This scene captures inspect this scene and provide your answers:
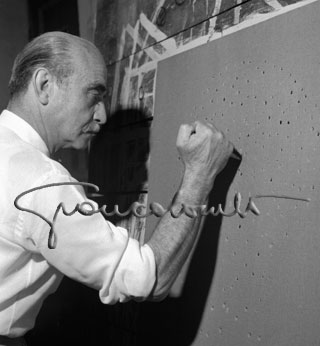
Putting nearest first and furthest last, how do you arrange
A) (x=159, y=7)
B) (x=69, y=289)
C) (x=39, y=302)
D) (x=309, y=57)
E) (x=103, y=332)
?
(x=309, y=57) < (x=39, y=302) < (x=159, y=7) < (x=103, y=332) < (x=69, y=289)

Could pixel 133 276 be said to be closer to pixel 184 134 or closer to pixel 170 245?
pixel 170 245

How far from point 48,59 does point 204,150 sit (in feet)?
1.34

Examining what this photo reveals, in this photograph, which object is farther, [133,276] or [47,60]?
[47,60]

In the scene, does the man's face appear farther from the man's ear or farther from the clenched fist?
the clenched fist

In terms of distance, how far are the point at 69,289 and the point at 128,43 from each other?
91cm

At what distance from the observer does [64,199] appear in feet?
2.97

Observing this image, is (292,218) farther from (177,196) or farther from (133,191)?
(133,191)

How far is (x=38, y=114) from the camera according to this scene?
1.08 m

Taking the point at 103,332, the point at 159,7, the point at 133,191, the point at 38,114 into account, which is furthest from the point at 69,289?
the point at 159,7

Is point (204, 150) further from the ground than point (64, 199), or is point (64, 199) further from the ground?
point (204, 150)

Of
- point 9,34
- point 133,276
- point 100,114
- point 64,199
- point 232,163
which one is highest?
point 9,34

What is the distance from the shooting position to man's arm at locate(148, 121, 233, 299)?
0.96 m

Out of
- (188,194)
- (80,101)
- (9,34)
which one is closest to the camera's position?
(188,194)

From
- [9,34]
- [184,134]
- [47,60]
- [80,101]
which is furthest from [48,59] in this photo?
[9,34]
